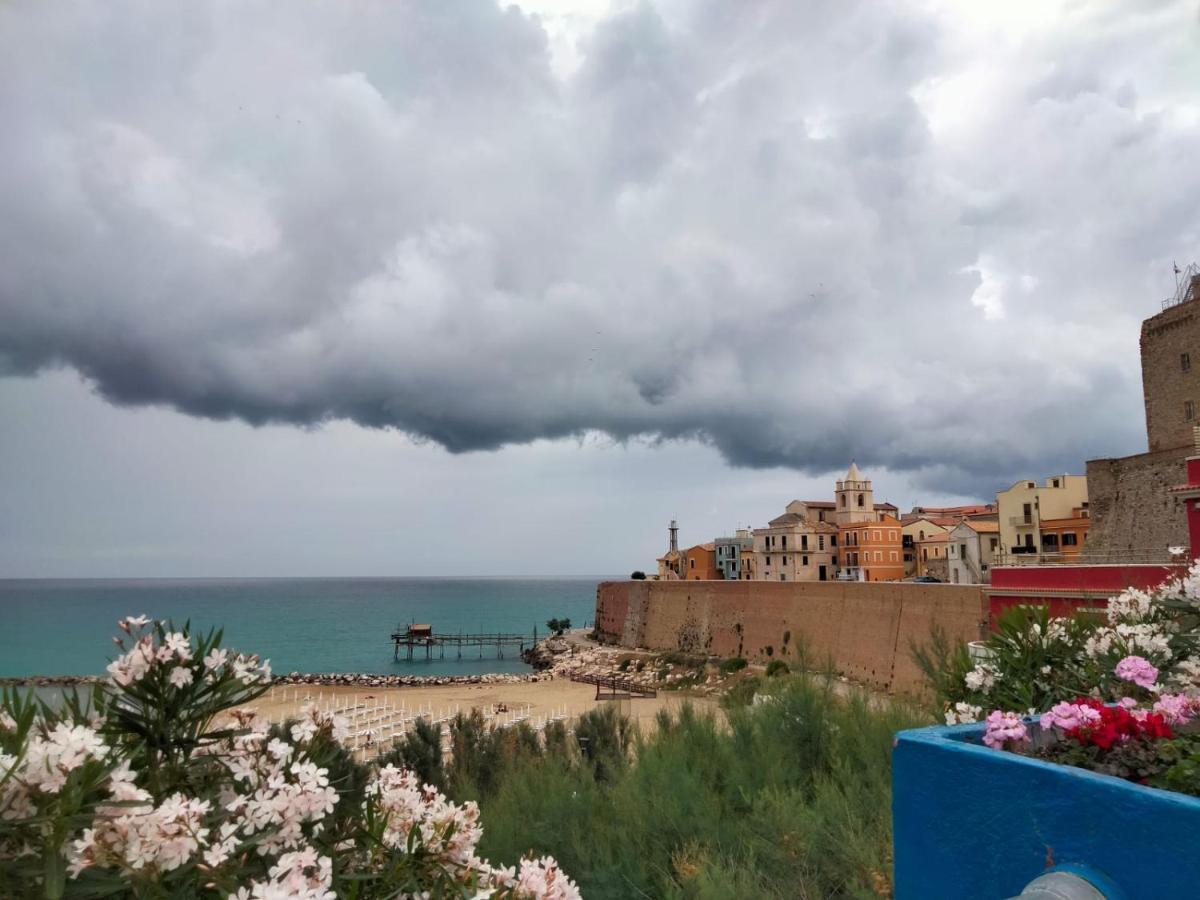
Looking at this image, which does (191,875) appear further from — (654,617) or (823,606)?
(654,617)

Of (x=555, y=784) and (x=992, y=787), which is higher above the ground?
(x=992, y=787)

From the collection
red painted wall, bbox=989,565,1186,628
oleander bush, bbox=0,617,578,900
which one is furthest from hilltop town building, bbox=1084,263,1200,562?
oleander bush, bbox=0,617,578,900

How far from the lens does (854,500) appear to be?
205ft

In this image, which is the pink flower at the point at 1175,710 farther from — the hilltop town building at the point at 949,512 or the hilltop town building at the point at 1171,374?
the hilltop town building at the point at 949,512

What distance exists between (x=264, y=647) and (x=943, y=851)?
8316 cm

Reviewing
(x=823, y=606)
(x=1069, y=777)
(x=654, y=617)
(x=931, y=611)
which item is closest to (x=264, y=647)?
(x=654, y=617)

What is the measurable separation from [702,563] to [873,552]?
63.0 feet

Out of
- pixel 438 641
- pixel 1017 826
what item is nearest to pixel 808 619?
pixel 1017 826

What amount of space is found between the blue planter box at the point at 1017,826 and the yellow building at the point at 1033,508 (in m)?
41.1

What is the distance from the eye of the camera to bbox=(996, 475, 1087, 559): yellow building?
1566 inches

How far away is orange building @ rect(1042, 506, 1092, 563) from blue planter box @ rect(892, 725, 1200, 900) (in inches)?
1587

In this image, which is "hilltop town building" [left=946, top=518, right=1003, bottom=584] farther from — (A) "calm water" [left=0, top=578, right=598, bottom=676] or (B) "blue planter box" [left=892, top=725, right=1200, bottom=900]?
(B) "blue planter box" [left=892, top=725, right=1200, bottom=900]

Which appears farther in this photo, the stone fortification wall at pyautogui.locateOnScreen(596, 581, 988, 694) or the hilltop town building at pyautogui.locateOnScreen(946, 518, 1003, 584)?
the hilltop town building at pyautogui.locateOnScreen(946, 518, 1003, 584)

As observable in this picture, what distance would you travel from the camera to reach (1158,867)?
2332 millimetres
